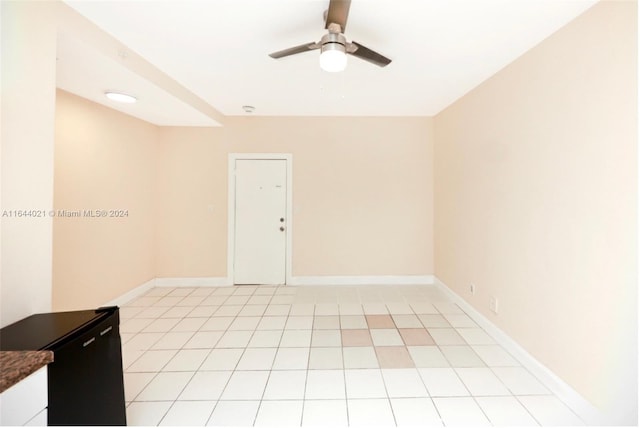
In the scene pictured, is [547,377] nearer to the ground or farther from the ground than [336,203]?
nearer to the ground

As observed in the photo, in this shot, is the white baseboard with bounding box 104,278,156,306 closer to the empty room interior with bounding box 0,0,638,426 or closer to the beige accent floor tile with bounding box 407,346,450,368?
the empty room interior with bounding box 0,0,638,426

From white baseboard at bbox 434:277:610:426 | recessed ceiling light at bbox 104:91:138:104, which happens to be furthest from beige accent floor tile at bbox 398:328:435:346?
recessed ceiling light at bbox 104:91:138:104

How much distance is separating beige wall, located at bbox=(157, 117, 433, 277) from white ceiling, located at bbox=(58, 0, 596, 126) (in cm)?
86

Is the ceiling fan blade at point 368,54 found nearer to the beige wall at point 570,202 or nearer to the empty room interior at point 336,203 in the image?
the empty room interior at point 336,203

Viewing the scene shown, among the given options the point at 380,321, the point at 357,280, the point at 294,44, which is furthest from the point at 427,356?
the point at 294,44

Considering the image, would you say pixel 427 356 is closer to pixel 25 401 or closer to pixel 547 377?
pixel 547 377

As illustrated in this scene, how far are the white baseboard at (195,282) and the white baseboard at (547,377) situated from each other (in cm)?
323

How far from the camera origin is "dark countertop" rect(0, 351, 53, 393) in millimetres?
787

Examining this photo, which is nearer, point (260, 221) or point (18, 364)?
point (18, 364)

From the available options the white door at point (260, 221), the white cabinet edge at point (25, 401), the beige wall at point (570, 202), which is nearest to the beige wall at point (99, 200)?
the white door at point (260, 221)

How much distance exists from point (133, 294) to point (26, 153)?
275 cm

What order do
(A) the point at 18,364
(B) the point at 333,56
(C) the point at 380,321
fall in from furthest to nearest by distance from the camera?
(C) the point at 380,321 < (B) the point at 333,56 < (A) the point at 18,364

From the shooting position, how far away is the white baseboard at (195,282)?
3932 mm

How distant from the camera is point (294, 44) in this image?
200 centimetres
